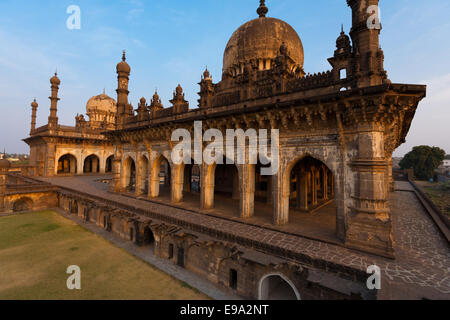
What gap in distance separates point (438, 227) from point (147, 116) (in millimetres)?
17329

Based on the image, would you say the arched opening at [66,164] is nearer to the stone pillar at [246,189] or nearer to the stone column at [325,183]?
the stone pillar at [246,189]

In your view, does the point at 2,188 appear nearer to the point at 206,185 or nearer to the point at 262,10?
the point at 206,185

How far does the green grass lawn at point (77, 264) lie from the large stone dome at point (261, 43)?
14.5m

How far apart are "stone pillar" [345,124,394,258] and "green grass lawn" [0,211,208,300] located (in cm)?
550

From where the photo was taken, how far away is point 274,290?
7172 millimetres

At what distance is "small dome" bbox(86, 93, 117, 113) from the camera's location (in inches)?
1522

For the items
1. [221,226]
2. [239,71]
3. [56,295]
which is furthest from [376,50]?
[56,295]

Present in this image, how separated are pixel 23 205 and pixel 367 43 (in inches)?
1123

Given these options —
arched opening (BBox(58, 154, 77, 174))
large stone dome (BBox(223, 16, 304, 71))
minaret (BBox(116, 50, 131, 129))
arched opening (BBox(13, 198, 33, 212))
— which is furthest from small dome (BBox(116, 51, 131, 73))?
arched opening (BBox(58, 154, 77, 174))

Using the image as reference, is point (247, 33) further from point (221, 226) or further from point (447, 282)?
point (447, 282)

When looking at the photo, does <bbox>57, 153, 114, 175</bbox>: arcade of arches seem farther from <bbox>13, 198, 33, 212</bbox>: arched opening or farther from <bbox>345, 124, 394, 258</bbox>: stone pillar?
<bbox>345, 124, 394, 258</bbox>: stone pillar

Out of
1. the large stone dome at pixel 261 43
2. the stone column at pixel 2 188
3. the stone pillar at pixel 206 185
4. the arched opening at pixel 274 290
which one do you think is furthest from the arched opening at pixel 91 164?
the arched opening at pixel 274 290

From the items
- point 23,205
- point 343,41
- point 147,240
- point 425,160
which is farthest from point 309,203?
point 425,160

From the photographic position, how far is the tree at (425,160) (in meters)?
46.6
